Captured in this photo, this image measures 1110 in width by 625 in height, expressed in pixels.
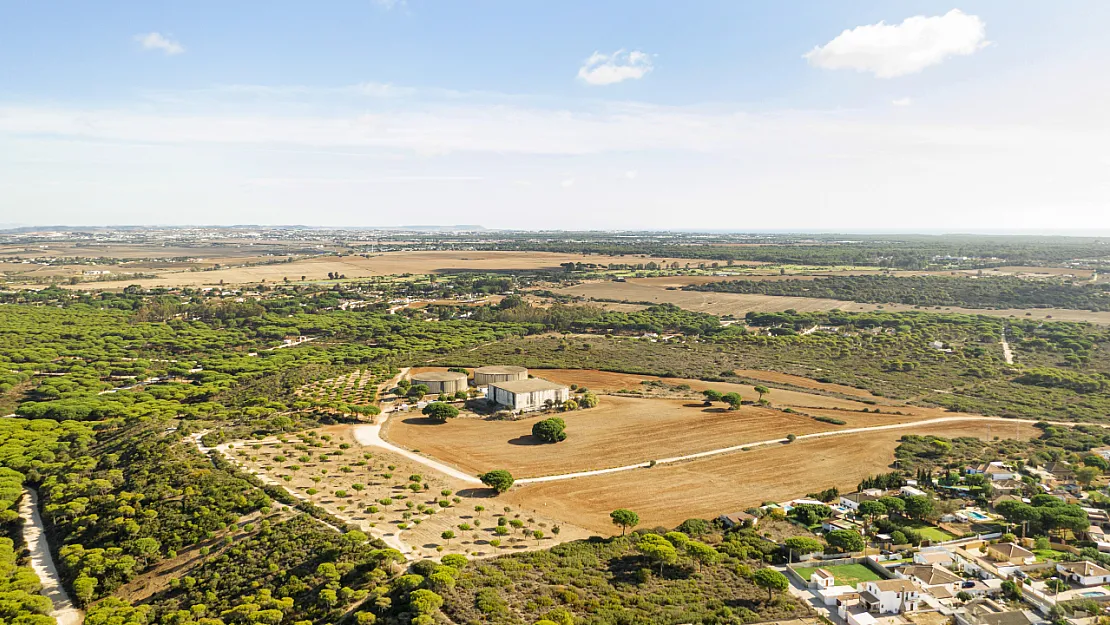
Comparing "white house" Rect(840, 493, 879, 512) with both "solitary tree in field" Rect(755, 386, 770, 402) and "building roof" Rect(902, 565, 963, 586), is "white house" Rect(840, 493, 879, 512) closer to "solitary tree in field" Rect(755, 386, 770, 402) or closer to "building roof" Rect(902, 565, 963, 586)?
"building roof" Rect(902, 565, 963, 586)

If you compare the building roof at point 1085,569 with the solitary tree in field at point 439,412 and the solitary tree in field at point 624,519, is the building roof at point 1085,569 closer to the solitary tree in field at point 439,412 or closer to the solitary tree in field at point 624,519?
the solitary tree in field at point 624,519

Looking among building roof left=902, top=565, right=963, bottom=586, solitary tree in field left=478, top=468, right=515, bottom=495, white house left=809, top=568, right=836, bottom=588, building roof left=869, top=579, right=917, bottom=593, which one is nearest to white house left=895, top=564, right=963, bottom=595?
building roof left=902, top=565, right=963, bottom=586

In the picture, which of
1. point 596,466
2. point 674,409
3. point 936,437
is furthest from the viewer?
point 674,409

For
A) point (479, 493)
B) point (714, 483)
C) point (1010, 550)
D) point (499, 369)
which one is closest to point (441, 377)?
point (499, 369)

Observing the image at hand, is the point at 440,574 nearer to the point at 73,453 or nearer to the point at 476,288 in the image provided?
the point at 73,453

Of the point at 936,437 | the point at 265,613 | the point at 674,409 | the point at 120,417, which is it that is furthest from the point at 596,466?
the point at 120,417

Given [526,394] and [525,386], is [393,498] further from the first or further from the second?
[525,386]

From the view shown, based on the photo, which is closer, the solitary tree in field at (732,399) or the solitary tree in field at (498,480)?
the solitary tree in field at (498,480)

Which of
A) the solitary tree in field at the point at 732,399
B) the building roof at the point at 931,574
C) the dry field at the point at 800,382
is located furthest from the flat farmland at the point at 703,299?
the building roof at the point at 931,574
